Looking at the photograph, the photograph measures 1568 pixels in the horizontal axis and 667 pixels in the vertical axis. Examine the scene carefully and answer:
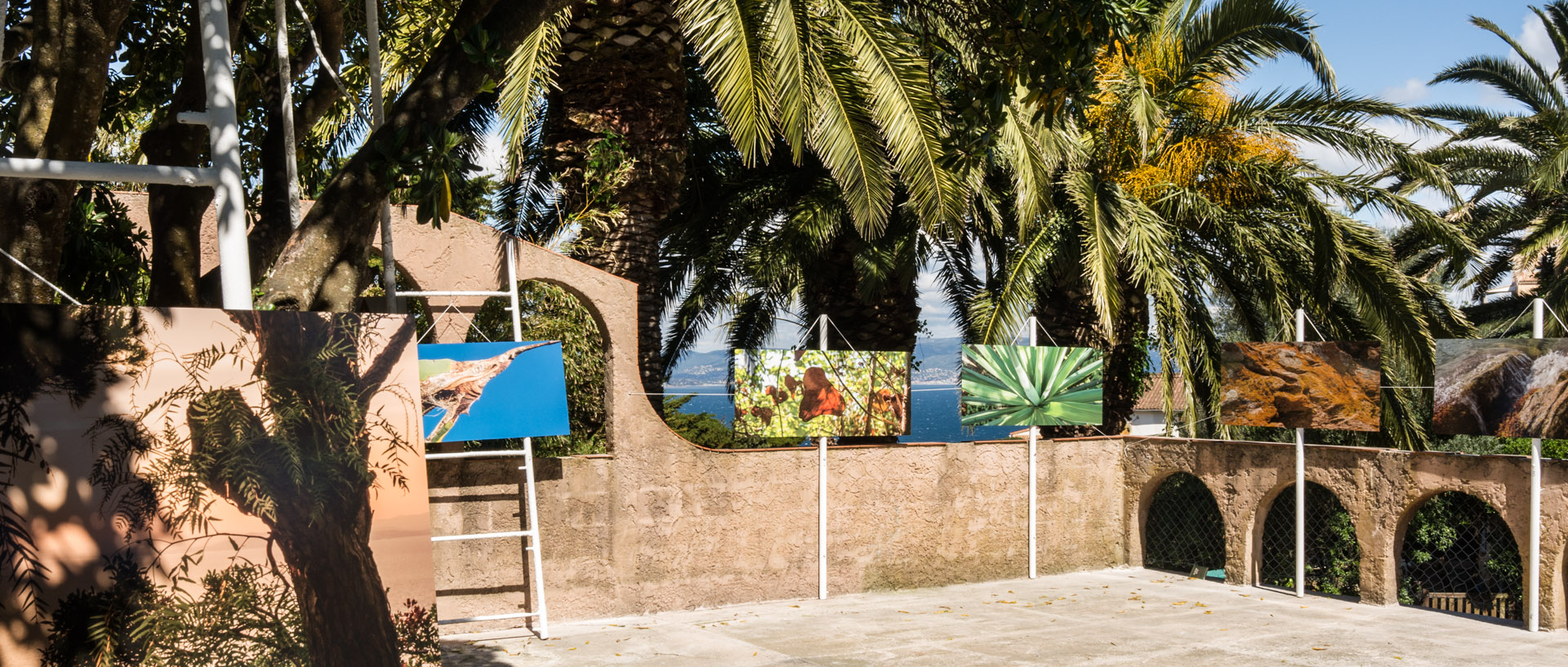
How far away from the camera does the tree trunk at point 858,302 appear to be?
13.5m

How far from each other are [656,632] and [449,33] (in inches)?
219

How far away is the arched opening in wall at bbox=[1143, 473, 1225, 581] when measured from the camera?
42.0ft

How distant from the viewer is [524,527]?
902 centimetres

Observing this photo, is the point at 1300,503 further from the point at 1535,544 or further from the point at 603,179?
the point at 603,179

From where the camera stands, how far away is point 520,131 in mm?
9352

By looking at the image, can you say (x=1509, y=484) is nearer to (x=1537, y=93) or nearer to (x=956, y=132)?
(x=956, y=132)

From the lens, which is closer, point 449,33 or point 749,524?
point 449,33

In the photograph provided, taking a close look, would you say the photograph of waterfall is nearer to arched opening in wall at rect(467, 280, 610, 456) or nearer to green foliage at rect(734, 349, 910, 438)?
green foliage at rect(734, 349, 910, 438)

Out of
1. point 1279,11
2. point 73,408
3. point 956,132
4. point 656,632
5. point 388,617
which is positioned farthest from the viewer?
point 1279,11

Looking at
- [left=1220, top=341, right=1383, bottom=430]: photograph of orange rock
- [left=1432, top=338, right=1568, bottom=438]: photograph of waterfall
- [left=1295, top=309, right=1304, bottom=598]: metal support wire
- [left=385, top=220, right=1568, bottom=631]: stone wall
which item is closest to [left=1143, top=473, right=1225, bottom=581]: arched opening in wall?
[left=385, top=220, right=1568, bottom=631]: stone wall

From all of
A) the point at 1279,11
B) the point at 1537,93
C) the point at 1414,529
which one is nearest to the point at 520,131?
the point at 1279,11

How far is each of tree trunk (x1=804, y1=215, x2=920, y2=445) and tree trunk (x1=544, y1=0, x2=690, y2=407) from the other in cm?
336

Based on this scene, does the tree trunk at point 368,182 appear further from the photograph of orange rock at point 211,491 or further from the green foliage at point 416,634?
the green foliage at point 416,634

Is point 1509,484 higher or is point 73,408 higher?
point 73,408
